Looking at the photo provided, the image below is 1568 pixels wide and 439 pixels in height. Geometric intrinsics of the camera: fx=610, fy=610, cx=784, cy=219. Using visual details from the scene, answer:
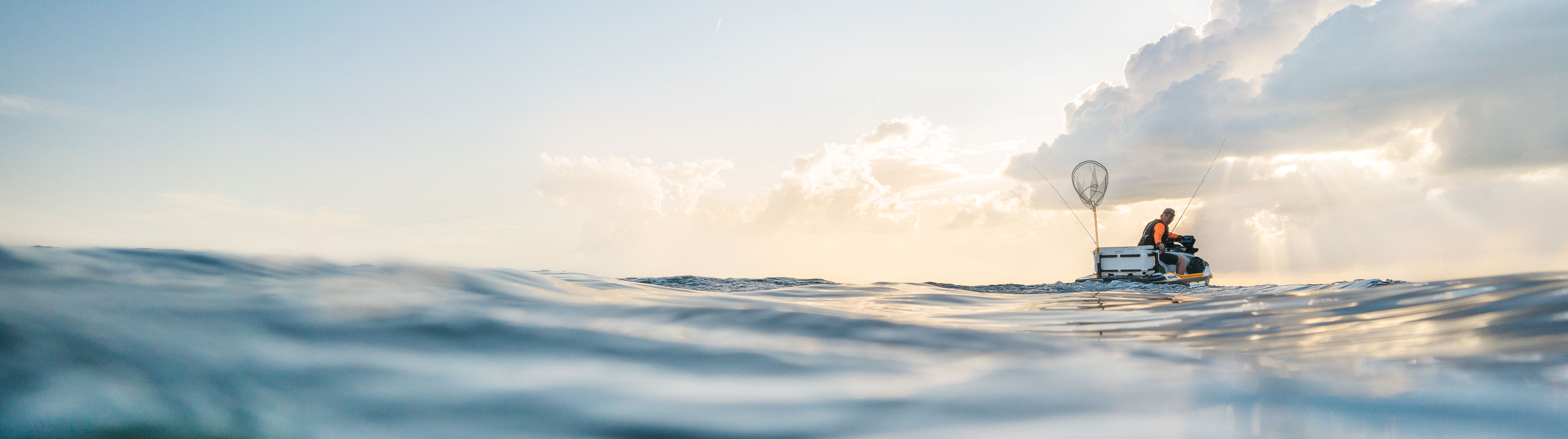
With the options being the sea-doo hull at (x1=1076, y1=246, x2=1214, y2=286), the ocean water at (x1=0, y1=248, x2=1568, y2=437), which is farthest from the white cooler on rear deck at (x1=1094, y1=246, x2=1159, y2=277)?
the ocean water at (x1=0, y1=248, x2=1568, y2=437)

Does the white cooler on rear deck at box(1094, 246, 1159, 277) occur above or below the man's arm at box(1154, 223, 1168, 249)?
below

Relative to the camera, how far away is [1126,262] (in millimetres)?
16219

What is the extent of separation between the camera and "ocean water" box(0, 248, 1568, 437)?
3.95 feet

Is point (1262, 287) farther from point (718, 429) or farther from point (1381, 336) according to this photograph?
point (718, 429)

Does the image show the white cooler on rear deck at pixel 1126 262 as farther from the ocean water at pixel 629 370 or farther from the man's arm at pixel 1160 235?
the ocean water at pixel 629 370

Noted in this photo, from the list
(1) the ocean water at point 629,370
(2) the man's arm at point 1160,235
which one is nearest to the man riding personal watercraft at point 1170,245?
(2) the man's arm at point 1160,235

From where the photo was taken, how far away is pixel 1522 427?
1250 mm

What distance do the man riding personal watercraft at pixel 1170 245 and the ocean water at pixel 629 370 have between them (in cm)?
1447

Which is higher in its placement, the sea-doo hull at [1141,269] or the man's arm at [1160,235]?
the man's arm at [1160,235]

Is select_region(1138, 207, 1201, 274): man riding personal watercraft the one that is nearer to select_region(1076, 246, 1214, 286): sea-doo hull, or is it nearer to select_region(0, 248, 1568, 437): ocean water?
select_region(1076, 246, 1214, 286): sea-doo hull

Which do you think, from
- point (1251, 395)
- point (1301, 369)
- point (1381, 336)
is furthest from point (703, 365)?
point (1381, 336)

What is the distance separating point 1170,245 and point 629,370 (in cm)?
1797

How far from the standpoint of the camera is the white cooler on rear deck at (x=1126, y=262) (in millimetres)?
15852

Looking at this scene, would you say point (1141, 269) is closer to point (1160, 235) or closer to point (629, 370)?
point (1160, 235)
